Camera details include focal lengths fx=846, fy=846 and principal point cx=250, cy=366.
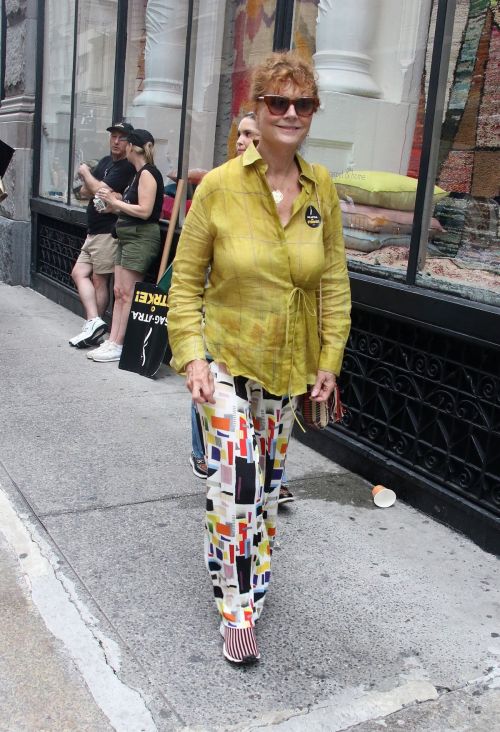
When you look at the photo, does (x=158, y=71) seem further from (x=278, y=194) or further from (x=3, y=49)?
(x=278, y=194)

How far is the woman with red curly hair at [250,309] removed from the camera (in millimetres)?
2822

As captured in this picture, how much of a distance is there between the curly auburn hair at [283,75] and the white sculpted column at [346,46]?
264cm

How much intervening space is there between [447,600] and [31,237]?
8320 mm

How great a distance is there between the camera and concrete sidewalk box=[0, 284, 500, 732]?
2.74 metres

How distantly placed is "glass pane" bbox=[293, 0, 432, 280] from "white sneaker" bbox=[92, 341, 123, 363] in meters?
2.48

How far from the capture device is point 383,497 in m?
4.45

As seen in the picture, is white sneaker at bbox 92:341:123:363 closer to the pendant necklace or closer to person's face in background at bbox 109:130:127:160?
person's face in background at bbox 109:130:127:160

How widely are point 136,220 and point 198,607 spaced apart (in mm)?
4227

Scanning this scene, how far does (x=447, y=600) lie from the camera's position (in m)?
3.52

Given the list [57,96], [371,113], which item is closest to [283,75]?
[371,113]

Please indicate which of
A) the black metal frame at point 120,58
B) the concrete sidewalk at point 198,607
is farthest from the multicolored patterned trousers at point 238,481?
the black metal frame at point 120,58

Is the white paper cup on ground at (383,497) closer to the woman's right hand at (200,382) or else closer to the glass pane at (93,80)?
the woman's right hand at (200,382)

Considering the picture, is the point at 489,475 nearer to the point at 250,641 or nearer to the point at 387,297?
the point at 387,297

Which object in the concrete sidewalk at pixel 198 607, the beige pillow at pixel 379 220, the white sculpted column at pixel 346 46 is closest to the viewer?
the concrete sidewalk at pixel 198 607
